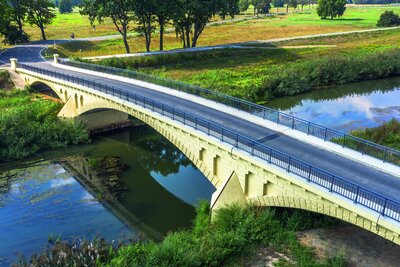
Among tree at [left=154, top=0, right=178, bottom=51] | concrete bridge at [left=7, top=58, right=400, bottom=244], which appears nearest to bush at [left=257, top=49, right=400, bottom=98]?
tree at [left=154, top=0, right=178, bottom=51]

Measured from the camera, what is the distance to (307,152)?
83.2 ft

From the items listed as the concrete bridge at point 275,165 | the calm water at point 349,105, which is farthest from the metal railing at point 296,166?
the calm water at point 349,105

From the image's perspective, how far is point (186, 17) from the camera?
77.8 metres

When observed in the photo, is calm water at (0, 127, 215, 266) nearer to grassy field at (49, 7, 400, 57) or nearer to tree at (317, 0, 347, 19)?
grassy field at (49, 7, 400, 57)

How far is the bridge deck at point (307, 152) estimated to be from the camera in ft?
70.1

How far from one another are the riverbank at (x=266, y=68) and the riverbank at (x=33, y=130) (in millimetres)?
20449

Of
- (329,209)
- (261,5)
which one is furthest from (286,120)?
(261,5)

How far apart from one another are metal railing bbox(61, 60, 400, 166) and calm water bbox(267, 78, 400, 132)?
42.1 ft

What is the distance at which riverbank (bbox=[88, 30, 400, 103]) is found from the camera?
6134cm

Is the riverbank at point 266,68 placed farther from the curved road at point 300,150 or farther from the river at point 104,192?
the curved road at point 300,150

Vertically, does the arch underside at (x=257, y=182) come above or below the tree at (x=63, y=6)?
below

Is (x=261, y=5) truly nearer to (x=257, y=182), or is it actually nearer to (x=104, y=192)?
(x=104, y=192)

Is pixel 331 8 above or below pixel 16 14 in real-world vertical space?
above

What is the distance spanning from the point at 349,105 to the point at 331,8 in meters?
118
